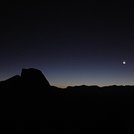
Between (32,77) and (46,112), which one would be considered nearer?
(46,112)

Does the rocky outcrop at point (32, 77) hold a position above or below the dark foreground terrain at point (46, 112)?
above

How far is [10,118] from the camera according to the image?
71.8 meters

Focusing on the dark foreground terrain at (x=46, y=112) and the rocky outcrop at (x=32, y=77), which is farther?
the rocky outcrop at (x=32, y=77)

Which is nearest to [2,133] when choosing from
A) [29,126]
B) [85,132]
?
[29,126]

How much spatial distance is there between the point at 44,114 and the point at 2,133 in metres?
26.2

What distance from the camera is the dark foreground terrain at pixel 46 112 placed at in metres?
64.9

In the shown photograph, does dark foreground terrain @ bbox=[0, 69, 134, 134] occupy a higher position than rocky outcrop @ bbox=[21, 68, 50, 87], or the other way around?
rocky outcrop @ bbox=[21, 68, 50, 87]

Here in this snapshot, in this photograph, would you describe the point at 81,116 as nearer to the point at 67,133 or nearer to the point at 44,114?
the point at 44,114

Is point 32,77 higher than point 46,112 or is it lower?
higher

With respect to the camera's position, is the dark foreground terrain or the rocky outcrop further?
the rocky outcrop

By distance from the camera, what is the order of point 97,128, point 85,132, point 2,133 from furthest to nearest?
point 97,128, point 85,132, point 2,133

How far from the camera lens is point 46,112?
83.2m

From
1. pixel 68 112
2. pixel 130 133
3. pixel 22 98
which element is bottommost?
pixel 130 133

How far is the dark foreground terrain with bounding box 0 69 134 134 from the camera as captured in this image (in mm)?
64875
